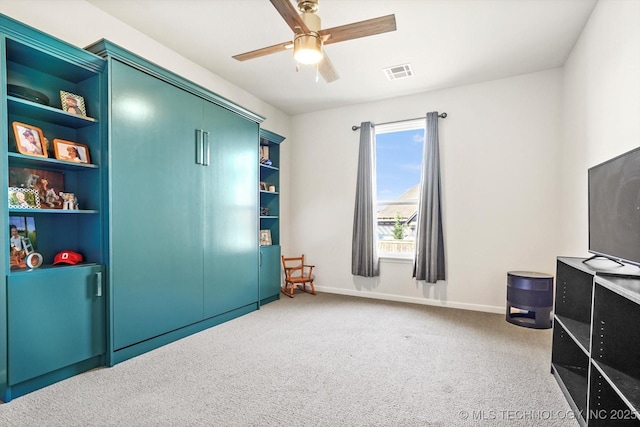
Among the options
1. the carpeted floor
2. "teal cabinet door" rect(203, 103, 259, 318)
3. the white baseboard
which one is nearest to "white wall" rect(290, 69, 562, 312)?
the white baseboard

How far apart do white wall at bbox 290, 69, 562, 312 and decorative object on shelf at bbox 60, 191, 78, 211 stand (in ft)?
10.8

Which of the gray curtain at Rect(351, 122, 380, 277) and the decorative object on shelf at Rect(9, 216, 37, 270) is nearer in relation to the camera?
the decorative object on shelf at Rect(9, 216, 37, 270)

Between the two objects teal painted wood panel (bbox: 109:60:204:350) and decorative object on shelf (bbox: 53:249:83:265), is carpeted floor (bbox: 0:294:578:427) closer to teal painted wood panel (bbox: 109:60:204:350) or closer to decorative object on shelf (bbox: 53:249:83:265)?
teal painted wood panel (bbox: 109:60:204:350)

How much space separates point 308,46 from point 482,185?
9.65 ft

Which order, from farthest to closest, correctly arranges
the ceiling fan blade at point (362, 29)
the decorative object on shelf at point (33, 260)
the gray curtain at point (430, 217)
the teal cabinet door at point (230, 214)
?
the gray curtain at point (430, 217) < the teal cabinet door at point (230, 214) < the decorative object on shelf at point (33, 260) < the ceiling fan blade at point (362, 29)

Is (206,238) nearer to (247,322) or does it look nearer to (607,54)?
(247,322)

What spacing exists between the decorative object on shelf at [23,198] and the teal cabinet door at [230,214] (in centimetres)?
130

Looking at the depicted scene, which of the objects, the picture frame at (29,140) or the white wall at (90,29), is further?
the white wall at (90,29)

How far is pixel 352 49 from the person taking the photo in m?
3.27

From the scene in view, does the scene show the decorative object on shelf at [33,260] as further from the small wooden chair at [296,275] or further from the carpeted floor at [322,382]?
the small wooden chair at [296,275]

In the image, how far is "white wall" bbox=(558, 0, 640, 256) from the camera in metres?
2.06

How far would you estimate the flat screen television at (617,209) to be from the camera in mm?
1603

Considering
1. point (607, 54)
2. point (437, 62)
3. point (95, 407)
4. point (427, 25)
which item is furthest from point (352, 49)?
point (95, 407)

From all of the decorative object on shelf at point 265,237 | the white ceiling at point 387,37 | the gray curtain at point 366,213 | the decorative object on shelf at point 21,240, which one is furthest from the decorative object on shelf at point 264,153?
the decorative object on shelf at point 21,240
